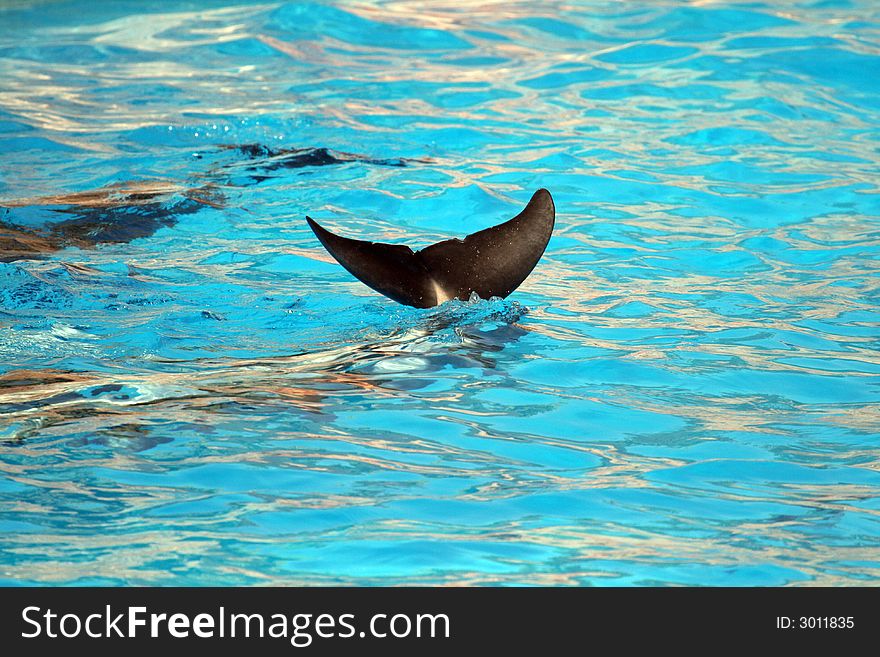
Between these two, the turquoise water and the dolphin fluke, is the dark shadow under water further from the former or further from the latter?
the dolphin fluke

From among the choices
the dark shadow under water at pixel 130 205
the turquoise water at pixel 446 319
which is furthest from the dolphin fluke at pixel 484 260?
the dark shadow under water at pixel 130 205

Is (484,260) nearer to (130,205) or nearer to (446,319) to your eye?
(446,319)

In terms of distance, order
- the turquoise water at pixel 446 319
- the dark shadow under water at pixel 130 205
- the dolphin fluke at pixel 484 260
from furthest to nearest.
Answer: the dark shadow under water at pixel 130 205, the dolphin fluke at pixel 484 260, the turquoise water at pixel 446 319

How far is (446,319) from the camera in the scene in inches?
214

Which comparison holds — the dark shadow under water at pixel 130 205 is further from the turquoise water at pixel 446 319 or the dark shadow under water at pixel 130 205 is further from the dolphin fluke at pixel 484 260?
the dolphin fluke at pixel 484 260

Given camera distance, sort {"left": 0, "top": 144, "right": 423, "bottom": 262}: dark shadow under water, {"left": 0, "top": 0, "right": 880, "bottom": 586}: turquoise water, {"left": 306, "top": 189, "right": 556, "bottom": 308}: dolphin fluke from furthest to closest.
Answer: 1. {"left": 0, "top": 144, "right": 423, "bottom": 262}: dark shadow under water
2. {"left": 306, "top": 189, "right": 556, "bottom": 308}: dolphin fluke
3. {"left": 0, "top": 0, "right": 880, "bottom": 586}: turquoise water

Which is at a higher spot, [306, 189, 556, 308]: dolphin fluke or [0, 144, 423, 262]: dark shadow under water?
[306, 189, 556, 308]: dolphin fluke

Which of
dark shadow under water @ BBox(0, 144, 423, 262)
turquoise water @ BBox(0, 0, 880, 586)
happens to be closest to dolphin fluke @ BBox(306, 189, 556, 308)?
turquoise water @ BBox(0, 0, 880, 586)

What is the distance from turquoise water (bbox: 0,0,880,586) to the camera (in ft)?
11.7

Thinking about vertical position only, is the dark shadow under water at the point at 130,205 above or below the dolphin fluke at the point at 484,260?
below

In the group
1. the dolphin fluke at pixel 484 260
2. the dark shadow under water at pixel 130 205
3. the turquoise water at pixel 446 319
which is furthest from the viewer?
the dark shadow under water at pixel 130 205

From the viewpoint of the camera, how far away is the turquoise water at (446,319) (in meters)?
3.58

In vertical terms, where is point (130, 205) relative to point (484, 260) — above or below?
below

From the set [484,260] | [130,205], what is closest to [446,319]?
[484,260]
